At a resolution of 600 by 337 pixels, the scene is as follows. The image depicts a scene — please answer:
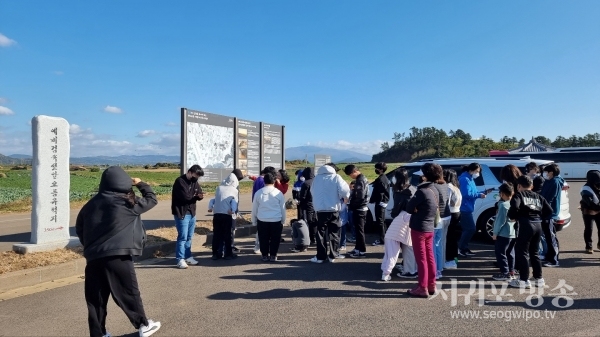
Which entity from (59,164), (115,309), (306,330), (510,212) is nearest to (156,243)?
(59,164)

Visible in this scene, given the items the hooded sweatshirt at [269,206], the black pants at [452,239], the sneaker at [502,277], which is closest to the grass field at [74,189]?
the hooded sweatshirt at [269,206]

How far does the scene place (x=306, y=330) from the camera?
13.1ft

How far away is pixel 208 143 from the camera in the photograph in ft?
35.0

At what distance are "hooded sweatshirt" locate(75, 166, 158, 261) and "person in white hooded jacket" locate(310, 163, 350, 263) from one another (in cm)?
356

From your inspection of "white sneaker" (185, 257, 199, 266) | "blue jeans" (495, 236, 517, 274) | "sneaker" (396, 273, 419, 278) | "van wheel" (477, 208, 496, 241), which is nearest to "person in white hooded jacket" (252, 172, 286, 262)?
"white sneaker" (185, 257, 199, 266)

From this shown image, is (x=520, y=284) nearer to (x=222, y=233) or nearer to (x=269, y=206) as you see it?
(x=269, y=206)

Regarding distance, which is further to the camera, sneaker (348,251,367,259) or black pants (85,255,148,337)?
sneaker (348,251,367,259)

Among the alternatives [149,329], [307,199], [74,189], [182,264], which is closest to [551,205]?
[307,199]

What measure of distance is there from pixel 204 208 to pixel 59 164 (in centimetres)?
814

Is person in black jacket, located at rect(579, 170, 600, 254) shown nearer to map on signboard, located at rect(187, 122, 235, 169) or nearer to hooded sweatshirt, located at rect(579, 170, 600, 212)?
hooded sweatshirt, located at rect(579, 170, 600, 212)

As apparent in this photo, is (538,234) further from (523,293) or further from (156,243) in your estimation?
(156,243)

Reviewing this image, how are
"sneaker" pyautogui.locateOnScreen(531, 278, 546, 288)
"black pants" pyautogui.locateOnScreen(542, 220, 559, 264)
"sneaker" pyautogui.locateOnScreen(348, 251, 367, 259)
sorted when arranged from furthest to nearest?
"sneaker" pyautogui.locateOnScreen(348, 251, 367, 259) < "black pants" pyautogui.locateOnScreen(542, 220, 559, 264) < "sneaker" pyautogui.locateOnScreen(531, 278, 546, 288)

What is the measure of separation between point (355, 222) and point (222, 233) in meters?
2.43

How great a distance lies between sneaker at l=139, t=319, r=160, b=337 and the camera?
12.5 ft
